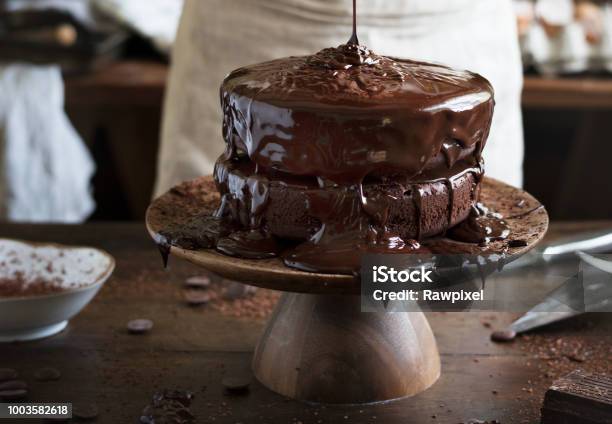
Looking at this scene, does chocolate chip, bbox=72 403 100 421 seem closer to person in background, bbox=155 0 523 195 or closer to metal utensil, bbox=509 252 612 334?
metal utensil, bbox=509 252 612 334

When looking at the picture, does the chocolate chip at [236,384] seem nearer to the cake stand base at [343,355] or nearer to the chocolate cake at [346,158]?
the cake stand base at [343,355]

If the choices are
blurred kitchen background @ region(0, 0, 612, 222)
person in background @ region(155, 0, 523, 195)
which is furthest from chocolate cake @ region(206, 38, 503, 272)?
blurred kitchen background @ region(0, 0, 612, 222)

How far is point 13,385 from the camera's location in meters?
1.21

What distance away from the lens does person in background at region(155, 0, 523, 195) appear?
203 cm

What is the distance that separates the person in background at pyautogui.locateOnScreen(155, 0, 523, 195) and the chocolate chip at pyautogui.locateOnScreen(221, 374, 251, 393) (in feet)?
3.16

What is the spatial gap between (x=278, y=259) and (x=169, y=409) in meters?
0.23

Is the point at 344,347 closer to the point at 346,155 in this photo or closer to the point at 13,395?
the point at 346,155

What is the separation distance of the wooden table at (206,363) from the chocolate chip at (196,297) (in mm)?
17

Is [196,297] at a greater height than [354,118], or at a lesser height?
lesser

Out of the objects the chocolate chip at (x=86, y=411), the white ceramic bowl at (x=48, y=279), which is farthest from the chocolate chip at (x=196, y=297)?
the chocolate chip at (x=86, y=411)

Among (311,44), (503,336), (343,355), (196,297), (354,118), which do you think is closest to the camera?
(354,118)

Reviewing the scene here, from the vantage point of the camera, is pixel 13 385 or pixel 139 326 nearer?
pixel 13 385

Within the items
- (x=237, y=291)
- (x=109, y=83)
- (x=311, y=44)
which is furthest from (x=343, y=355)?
(x=109, y=83)

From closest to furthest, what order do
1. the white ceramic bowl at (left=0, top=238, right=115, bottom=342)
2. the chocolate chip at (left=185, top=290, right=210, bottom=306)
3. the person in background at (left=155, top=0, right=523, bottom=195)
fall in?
the white ceramic bowl at (left=0, top=238, right=115, bottom=342)
the chocolate chip at (left=185, top=290, right=210, bottom=306)
the person in background at (left=155, top=0, right=523, bottom=195)
